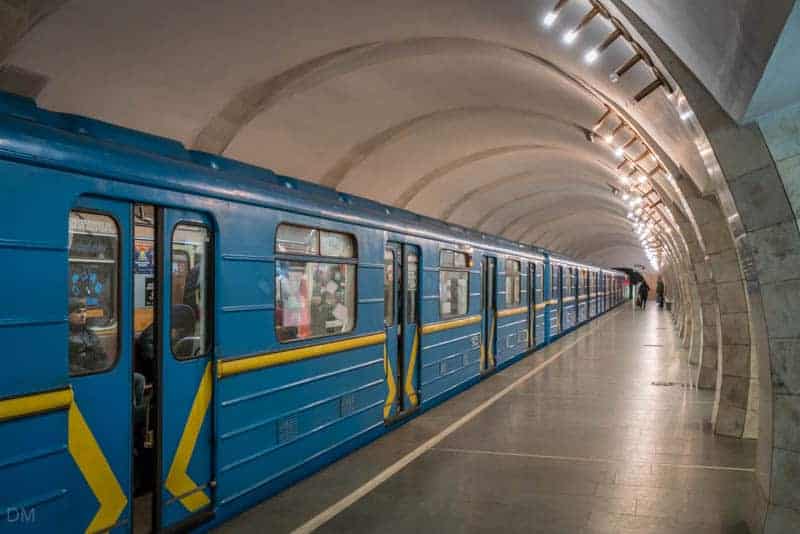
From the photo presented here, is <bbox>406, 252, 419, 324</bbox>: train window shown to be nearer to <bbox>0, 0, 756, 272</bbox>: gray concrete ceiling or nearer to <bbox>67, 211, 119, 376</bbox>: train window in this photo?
<bbox>0, 0, 756, 272</bbox>: gray concrete ceiling

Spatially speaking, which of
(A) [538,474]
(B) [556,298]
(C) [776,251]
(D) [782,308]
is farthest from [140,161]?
(B) [556,298]

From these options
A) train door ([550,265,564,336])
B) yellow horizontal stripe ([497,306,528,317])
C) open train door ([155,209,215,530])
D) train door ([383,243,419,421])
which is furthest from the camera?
train door ([550,265,564,336])

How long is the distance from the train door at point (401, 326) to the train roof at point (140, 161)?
1239 millimetres

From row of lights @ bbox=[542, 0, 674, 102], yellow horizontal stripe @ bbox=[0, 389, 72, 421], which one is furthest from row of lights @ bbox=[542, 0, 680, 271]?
yellow horizontal stripe @ bbox=[0, 389, 72, 421]

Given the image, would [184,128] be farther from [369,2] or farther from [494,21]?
[494,21]

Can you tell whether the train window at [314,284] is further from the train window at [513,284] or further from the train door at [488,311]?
the train window at [513,284]

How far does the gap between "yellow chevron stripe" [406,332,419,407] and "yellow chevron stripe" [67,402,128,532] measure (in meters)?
4.93

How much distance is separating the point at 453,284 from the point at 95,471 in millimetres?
7125

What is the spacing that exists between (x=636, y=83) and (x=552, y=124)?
6.37 m

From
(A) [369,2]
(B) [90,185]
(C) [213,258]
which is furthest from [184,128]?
(B) [90,185]

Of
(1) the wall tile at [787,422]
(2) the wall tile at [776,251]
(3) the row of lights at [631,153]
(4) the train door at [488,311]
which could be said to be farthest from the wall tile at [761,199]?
(4) the train door at [488,311]

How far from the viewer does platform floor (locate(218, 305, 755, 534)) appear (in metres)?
5.21

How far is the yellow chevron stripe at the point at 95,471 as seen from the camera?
145 inches

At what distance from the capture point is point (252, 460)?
5.30 meters
